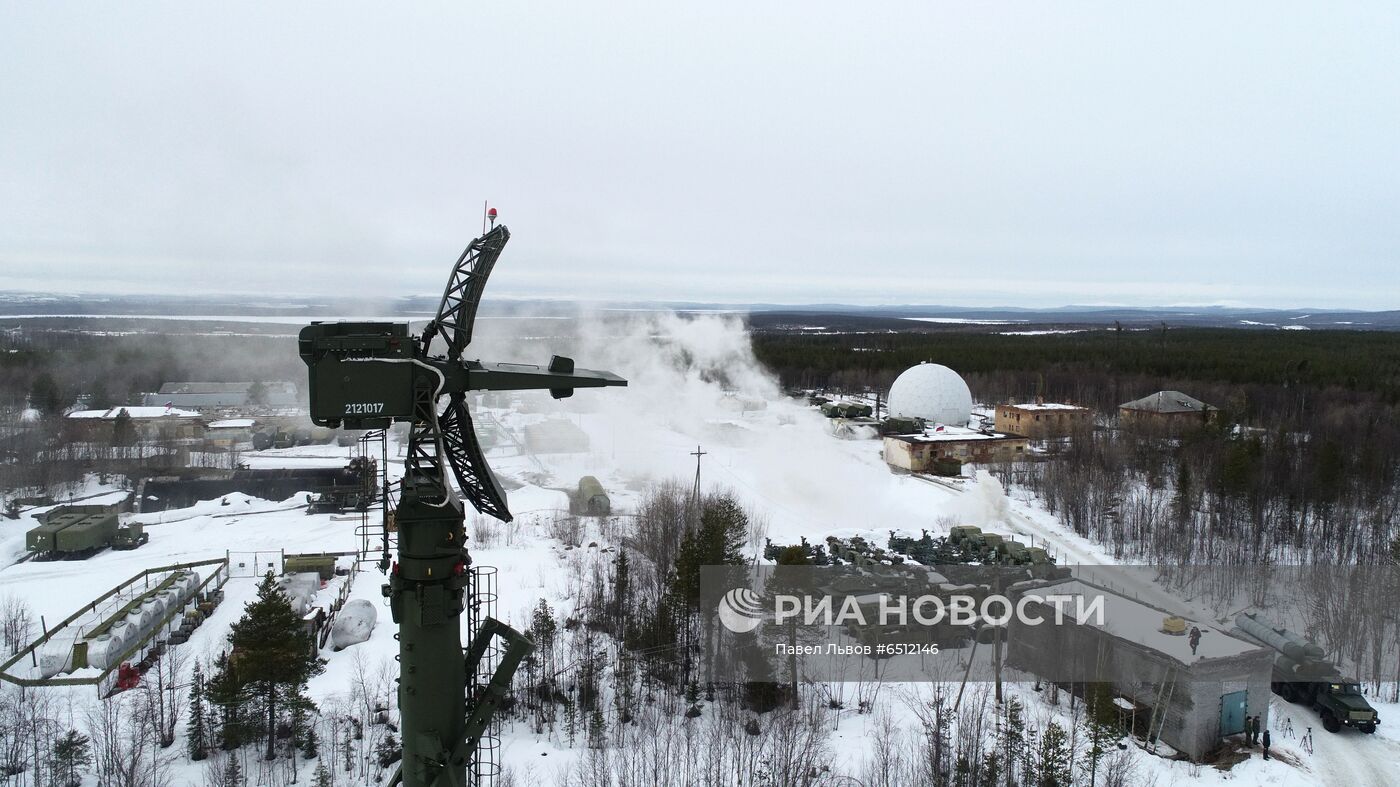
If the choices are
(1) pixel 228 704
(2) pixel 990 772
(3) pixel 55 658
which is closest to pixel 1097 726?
(2) pixel 990 772

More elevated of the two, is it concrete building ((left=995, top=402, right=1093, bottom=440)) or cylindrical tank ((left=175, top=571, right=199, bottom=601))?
concrete building ((left=995, top=402, right=1093, bottom=440))

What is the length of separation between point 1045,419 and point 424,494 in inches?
2180

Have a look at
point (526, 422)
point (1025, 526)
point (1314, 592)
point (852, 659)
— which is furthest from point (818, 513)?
point (526, 422)

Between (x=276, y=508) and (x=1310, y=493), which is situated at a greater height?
(x=1310, y=493)

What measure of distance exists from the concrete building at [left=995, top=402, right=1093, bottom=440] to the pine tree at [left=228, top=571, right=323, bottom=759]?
48515 mm

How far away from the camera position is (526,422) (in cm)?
5959

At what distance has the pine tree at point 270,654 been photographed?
55.0 ft

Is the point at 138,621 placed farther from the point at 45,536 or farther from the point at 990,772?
the point at 990,772

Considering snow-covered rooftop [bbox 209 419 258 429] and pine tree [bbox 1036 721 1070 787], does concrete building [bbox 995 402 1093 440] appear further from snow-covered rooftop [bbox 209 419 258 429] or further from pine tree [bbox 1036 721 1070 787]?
snow-covered rooftop [bbox 209 419 258 429]

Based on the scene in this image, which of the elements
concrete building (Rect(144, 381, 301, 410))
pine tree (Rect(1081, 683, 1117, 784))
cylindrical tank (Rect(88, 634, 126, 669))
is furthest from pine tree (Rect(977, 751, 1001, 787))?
concrete building (Rect(144, 381, 301, 410))

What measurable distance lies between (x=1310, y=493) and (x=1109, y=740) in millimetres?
27095

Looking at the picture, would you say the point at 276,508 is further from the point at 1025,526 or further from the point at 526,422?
the point at 1025,526

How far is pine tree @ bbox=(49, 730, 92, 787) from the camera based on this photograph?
1533cm

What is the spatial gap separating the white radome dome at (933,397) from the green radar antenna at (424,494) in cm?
5559
